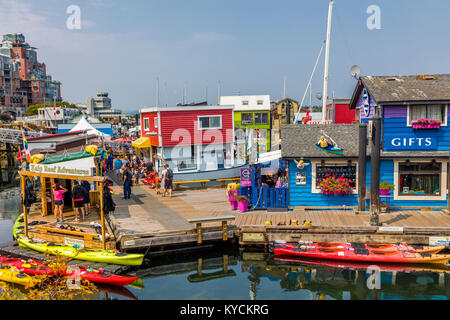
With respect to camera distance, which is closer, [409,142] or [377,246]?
[377,246]

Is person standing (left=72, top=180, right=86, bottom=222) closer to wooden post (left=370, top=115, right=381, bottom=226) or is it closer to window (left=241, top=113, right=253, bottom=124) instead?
wooden post (left=370, top=115, right=381, bottom=226)

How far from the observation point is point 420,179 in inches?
677

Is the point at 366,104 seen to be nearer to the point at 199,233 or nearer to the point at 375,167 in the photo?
the point at 375,167

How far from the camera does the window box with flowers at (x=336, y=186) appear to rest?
1700 cm

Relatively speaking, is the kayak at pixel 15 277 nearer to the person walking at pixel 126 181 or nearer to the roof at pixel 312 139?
the person walking at pixel 126 181

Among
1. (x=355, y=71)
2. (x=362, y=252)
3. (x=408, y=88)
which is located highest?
(x=355, y=71)

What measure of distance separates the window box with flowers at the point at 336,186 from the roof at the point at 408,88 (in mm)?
3599

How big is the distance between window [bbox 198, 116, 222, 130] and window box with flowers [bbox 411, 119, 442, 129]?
1418 cm

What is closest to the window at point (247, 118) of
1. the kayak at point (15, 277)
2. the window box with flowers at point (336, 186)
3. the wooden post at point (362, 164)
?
the window box with flowers at point (336, 186)

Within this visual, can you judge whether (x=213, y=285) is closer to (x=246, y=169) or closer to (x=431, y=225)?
(x=246, y=169)

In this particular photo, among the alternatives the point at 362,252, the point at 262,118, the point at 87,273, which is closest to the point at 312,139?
the point at 362,252

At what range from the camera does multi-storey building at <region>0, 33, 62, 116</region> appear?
4948 inches

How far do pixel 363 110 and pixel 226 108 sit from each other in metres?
10.9

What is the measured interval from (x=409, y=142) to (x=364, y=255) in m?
5.73
